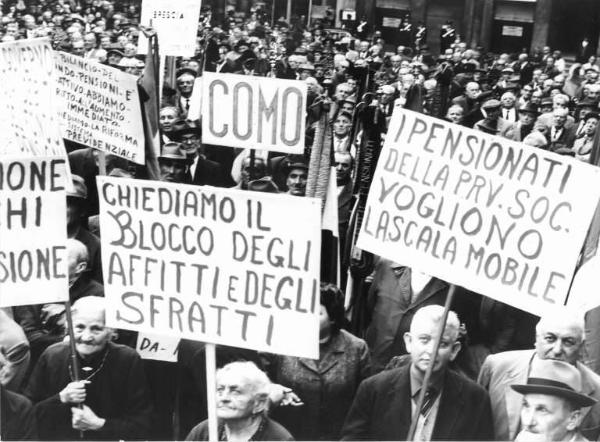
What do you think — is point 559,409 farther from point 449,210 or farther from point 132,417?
point 132,417

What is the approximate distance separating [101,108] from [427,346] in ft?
10.2

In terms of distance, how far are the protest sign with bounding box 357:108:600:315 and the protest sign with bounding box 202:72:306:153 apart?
1.88m


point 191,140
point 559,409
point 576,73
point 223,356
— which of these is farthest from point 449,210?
point 576,73

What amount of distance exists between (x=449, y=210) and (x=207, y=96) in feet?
8.14

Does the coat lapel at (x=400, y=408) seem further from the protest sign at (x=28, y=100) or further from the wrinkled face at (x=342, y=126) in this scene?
the wrinkled face at (x=342, y=126)

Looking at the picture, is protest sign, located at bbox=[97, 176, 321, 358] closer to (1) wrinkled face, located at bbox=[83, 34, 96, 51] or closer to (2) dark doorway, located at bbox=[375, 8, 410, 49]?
(1) wrinkled face, located at bbox=[83, 34, 96, 51]

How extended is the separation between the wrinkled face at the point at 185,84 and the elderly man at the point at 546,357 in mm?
6498

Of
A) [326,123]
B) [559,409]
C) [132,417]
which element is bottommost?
[132,417]

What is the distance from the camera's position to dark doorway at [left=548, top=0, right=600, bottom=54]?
2570cm

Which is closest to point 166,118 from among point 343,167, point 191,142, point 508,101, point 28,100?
point 191,142

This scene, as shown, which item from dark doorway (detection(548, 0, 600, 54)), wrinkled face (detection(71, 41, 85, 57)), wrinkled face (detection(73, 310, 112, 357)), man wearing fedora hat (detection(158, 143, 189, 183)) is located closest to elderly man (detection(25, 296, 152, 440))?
wrinkled face (detection(73, 310, 112, 357))

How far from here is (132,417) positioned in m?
4.61

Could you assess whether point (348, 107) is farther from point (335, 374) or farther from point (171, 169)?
point (335, 374)

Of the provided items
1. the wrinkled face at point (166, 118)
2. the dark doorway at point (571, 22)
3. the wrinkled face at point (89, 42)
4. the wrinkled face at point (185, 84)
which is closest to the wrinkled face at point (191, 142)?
the wrinkled face at point (166, 118)
